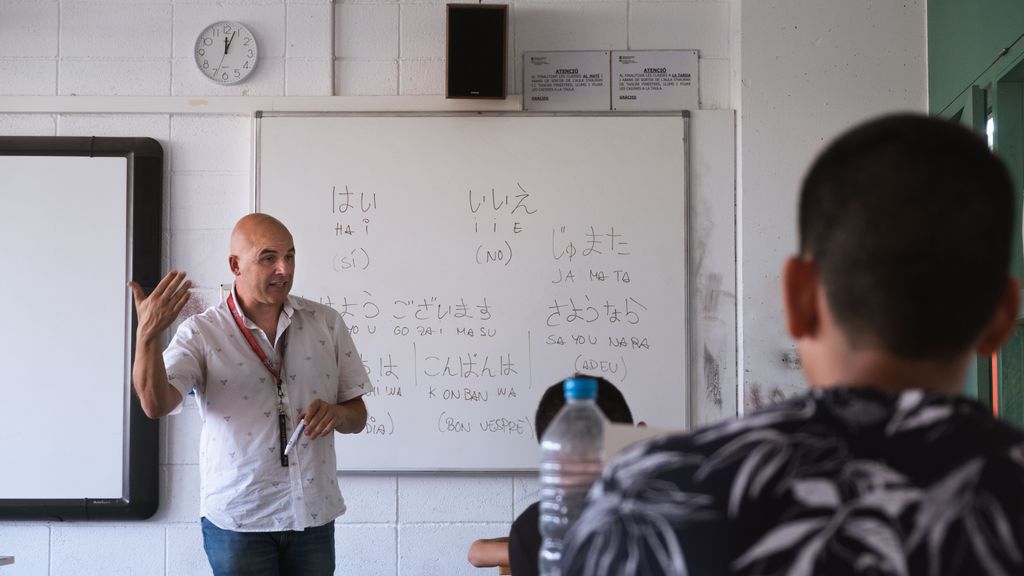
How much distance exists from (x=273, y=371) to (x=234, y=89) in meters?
1.54

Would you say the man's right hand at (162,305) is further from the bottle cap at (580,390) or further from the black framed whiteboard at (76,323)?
the bottle cap at (580,390)

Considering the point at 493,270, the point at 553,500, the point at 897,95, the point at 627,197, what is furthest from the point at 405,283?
the point at 553,500

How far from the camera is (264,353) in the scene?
2.85 metres

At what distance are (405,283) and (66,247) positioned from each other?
4.32ft

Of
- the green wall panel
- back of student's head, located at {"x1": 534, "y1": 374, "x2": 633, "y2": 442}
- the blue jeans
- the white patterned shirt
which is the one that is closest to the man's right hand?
the white patterned shirt

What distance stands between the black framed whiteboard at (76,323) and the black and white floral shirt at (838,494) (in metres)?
3.38

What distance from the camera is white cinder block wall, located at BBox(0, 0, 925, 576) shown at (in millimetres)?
3766

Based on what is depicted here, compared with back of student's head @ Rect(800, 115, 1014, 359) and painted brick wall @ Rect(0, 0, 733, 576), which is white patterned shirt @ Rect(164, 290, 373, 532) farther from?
back of student's head @ Rect(800, 115, 1014, 359)

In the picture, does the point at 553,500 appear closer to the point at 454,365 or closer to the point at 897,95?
the point at 454,365

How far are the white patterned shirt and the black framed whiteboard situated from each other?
1081mm

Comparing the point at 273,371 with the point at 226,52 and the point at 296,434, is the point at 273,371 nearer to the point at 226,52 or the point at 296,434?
the point at 296,434


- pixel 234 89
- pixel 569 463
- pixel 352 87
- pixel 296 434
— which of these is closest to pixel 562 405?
pixel 569 463

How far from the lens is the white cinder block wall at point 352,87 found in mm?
3766

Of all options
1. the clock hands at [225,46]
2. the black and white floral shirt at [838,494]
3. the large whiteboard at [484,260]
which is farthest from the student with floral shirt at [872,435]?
the clock hands at [225,46]
